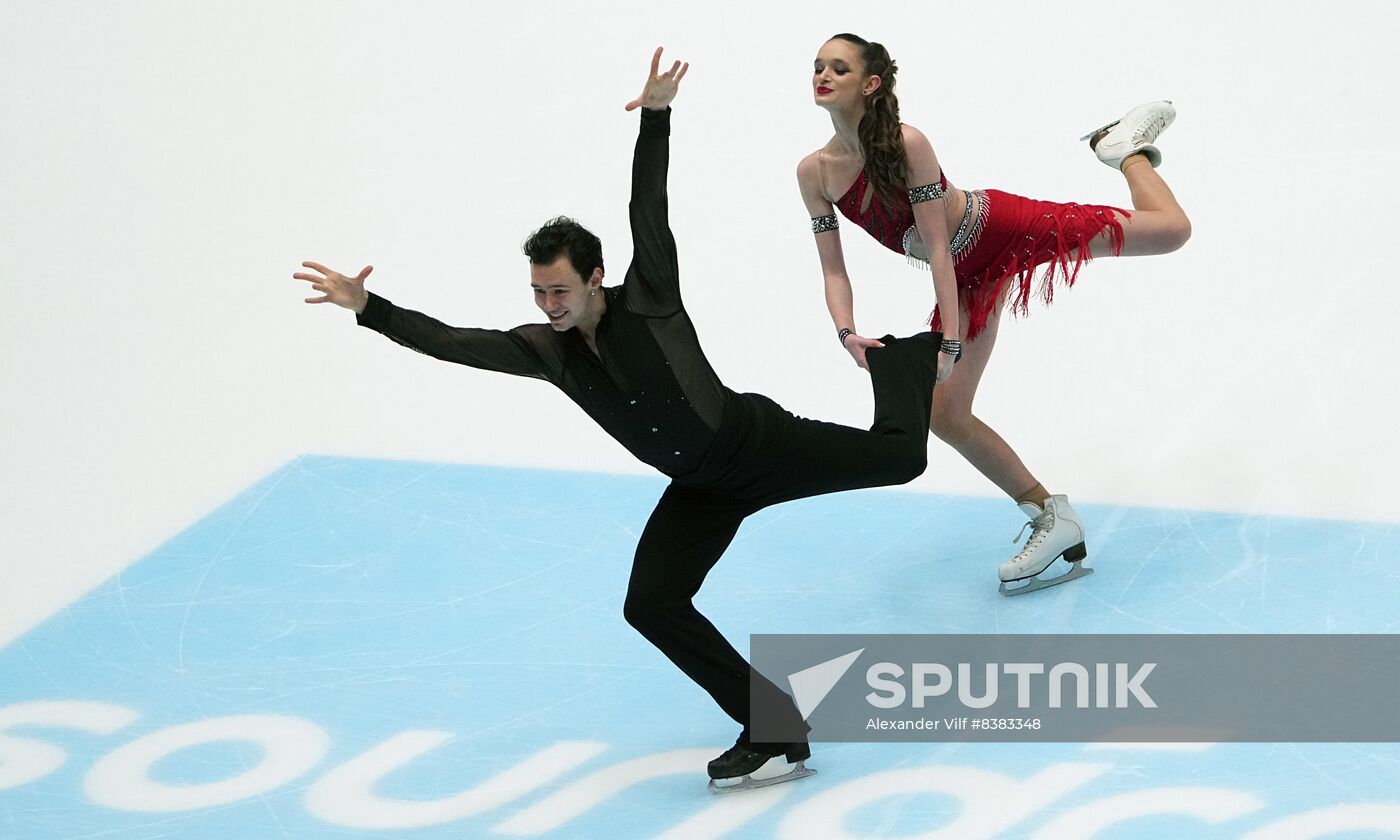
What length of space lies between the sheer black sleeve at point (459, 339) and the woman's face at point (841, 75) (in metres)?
1.07

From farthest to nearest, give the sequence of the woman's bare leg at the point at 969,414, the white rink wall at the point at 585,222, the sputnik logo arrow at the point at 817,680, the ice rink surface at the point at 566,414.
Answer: the white rink wall at the point at 585,222 → the woman's bare leg at the point at 969,414 → the sputnik logo arrow at the point at 817,680 → the ice rink surface at the point at 566,414

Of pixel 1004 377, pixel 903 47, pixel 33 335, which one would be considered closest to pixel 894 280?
pixel 1004 377

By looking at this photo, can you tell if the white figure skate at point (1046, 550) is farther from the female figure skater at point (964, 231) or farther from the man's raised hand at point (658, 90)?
the man's raised hand at point (658, 90)

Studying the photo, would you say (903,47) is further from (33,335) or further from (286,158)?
(33,335)

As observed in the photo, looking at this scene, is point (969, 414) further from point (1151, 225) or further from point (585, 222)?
point (585, 222)

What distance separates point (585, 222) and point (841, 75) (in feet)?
9.38

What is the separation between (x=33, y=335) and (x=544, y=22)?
286 cm

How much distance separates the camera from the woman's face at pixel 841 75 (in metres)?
4.81

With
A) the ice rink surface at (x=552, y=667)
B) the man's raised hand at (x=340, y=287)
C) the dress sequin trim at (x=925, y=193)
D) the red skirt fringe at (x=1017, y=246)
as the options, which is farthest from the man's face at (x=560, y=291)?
the red skirt fringe at (x=1017, y=246)

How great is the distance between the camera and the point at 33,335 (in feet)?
24.1

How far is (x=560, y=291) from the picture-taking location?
14.0 ft

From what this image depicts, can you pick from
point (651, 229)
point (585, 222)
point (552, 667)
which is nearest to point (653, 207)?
point (651, 229)

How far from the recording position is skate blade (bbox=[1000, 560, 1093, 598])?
541 cm

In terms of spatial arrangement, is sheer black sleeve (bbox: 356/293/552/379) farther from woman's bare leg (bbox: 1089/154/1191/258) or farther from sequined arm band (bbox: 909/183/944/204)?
woman's bare leg (bbox: 1089/154/1191/258)
